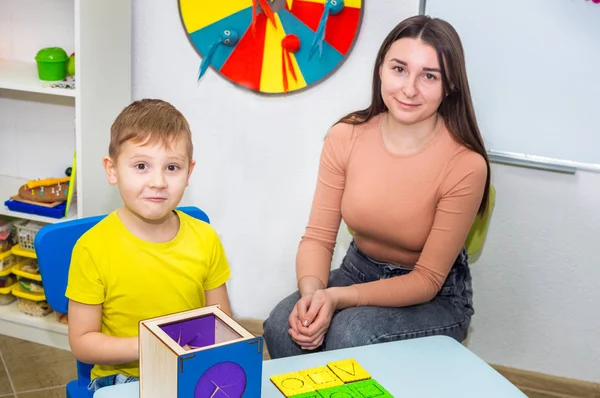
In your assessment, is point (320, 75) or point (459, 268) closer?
point (459, 268)

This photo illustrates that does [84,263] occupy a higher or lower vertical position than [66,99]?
lower

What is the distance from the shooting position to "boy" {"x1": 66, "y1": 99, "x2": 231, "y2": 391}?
122 cm

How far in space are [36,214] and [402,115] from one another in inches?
47.2

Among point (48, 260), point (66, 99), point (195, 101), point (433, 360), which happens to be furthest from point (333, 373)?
point (66, 99)

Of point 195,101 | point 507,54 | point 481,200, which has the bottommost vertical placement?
point 481,200

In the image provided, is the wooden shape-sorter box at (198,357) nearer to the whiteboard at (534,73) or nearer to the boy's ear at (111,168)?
the boy's ear at (111,168)

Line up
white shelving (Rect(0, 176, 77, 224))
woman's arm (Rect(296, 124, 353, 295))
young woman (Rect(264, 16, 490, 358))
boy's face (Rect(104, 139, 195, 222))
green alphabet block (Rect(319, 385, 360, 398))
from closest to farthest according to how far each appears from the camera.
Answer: green alphabet block (Rect(319, 385, 360, 398)) → boy's face (Rect(104, 139, 195, 222)) → young woman (Rect(264, 16, 490, 358)) → woman's arm (Rect(296, 124, 353, 295)) → white shelving (Rect(0, 176, 77, 224))

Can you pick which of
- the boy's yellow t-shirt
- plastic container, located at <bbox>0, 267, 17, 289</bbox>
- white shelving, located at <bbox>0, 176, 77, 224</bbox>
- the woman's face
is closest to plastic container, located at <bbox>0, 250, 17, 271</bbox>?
plastic container, located at <bbox>0, 267, 17, 289</bbox>

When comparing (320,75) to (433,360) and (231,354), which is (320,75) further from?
(231,354)

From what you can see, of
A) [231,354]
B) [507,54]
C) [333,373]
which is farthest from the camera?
[507,54]

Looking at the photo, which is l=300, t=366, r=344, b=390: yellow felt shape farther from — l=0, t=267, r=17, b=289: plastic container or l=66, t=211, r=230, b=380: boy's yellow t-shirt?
l=0, t=267, r=17, b=289: plastic container

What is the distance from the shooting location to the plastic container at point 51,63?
215cm

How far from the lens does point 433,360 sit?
118cm

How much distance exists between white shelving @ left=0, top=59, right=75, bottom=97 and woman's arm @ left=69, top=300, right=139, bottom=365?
3.24ft
